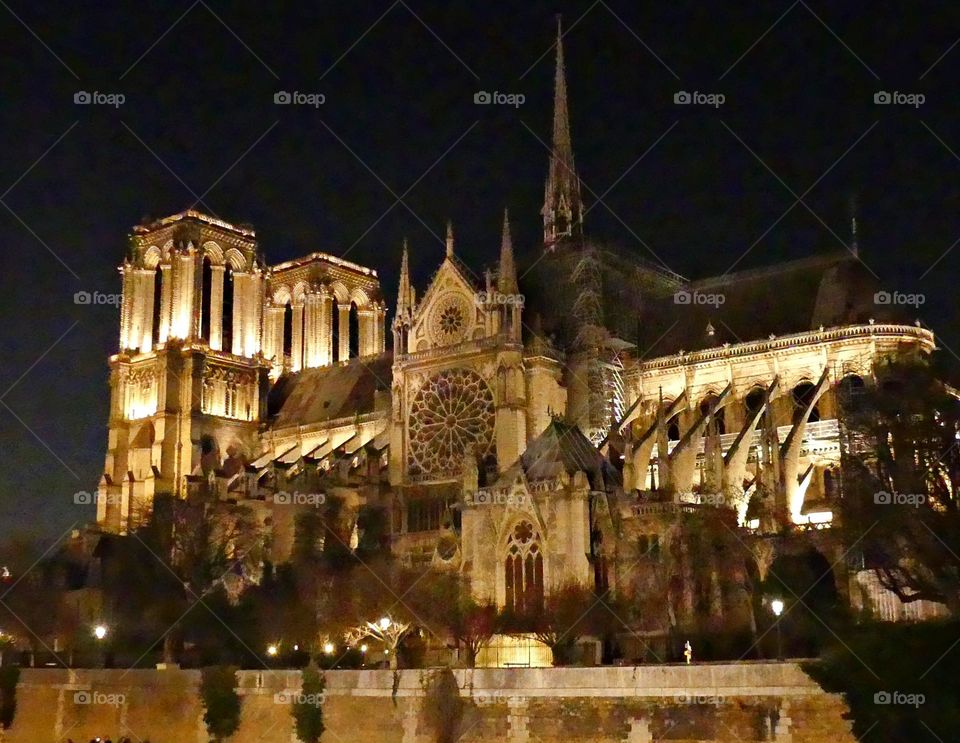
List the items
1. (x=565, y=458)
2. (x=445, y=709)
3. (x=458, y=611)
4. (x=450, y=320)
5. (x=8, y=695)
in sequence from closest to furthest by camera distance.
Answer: (x=445, y=709)
(x=458, y=611)
(x=8, y=695)
(x=565, y=458)
(x=450, y=320)

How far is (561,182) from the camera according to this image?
221 feet

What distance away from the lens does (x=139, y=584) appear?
1955 inches

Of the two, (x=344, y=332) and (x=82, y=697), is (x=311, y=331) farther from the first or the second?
(x=82, y=697)

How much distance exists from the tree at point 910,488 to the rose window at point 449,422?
21662mm

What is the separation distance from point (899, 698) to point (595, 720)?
291 inches

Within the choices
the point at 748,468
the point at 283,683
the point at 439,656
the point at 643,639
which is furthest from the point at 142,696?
the point at 748,468

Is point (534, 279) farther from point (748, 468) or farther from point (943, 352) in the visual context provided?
point (943, 352)

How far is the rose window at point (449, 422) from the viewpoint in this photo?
53.9 meters

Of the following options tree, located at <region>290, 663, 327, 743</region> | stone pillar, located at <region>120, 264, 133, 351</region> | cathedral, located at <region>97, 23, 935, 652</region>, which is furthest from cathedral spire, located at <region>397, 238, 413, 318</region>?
tree, located at <region>290, 663, 327, 743</region>

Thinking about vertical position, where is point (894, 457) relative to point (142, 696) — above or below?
above

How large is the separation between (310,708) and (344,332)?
45808mm

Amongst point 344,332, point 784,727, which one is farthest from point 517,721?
point 344,332

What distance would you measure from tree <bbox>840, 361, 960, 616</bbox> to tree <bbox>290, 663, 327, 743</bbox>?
13716mm

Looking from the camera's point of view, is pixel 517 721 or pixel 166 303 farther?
pixel 166 303
